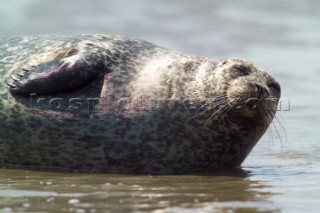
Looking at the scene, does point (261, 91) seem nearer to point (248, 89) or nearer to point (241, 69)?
point (248, 89)

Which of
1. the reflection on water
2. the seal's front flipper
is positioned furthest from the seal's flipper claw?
the reflection on water

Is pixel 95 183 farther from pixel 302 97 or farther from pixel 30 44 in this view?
pixel 302 97

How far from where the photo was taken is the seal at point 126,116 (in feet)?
22.1

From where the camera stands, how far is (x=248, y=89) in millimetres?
6656

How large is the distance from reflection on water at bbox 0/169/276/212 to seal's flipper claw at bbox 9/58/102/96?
2.40ft

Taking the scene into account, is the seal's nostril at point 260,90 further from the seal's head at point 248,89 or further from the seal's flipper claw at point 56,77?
the seal's flipper claw at point 56,77

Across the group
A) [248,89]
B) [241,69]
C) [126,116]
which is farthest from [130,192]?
[241,69]

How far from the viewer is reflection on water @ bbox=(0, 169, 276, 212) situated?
4.96 meters

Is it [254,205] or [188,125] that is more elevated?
[188,125]

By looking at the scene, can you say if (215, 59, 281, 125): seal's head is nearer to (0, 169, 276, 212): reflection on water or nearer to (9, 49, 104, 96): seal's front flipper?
(0, 169, 276, 212): reflection on water

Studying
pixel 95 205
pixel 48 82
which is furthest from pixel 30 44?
pixel 95 205

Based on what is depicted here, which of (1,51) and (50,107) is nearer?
(50,107)

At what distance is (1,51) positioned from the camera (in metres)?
7.66

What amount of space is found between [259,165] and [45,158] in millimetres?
1932
